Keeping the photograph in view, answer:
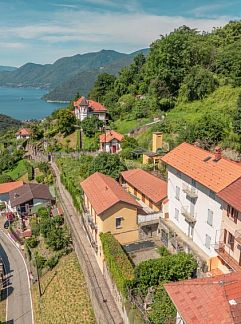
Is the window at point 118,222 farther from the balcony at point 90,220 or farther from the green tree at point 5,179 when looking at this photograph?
the green tree at point 5,179

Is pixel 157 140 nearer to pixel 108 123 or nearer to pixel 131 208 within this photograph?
pixel 131 208

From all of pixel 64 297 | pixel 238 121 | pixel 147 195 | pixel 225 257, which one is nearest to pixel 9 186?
pixel 147 195

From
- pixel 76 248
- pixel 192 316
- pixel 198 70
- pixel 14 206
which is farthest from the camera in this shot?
pixel 198 70

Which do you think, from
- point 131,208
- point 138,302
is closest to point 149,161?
point 131,208

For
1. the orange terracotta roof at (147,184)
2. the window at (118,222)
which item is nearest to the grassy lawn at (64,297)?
the window at (118,222)

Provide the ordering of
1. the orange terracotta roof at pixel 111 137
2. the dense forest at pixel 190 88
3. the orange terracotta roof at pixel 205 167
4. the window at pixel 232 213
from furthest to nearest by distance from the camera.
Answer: the orange terracotta roof at pixel 111 137 < the dense forest at pixel 190 88 < the orange terracotta roof at pixel 205 167 < the window at pixel 232 213

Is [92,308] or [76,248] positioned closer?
[92,308]

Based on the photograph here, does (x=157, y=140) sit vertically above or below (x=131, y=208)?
above
